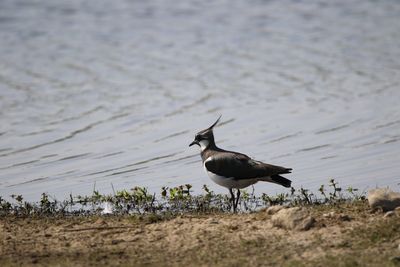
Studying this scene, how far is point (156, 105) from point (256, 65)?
402cm

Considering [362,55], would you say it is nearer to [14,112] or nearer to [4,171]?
[14,112]

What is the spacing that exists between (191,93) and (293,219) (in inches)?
381

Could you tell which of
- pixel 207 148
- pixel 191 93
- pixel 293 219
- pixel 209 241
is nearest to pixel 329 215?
pixel 293 219

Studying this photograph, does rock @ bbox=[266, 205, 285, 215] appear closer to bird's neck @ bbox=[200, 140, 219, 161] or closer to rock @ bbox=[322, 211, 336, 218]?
rock @ bbox=[322, 211, 336, 218]

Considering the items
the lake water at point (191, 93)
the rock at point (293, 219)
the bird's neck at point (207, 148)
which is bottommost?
the rock at point (293, 219)

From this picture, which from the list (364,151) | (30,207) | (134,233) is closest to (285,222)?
(134,233)

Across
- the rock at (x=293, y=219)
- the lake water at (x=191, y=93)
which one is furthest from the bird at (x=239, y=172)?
the rock at (x=293, y=219)

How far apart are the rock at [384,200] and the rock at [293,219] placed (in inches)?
33.3

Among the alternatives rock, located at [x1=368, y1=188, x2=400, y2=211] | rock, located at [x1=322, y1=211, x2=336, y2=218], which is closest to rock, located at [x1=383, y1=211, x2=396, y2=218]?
rock, located at [x1=368, y1=188, x2=400, y2=211]

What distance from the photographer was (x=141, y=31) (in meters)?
25.7

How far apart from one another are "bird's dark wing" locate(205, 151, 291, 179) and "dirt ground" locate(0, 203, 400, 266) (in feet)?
3.18

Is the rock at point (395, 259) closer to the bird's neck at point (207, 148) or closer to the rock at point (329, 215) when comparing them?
the rock at point (329, 215)

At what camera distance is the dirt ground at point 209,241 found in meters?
7.98

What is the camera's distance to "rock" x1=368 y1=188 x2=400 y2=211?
360 inches
